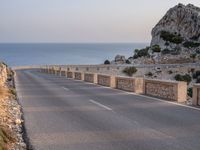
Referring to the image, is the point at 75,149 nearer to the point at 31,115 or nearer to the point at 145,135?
the point at 145,135

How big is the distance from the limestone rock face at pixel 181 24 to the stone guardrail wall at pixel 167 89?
11658cm

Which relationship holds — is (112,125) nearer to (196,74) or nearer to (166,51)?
(196,74)

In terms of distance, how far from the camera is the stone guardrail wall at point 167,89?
1828 cm

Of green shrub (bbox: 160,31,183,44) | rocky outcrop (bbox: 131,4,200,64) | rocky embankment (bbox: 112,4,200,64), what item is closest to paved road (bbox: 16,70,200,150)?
rocky outcrop (bbox: 131,4,200,64)

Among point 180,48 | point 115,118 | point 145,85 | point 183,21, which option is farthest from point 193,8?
point 115,118

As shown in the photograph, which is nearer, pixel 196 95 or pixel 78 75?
pixel 196 95

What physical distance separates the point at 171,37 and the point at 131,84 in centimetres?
11907

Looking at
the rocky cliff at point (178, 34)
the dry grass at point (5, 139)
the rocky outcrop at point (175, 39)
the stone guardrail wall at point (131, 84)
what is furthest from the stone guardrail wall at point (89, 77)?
the rocky cliff at point (178, 34)

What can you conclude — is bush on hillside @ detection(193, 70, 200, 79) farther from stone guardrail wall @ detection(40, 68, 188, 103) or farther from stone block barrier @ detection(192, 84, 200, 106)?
stone block barrier @ detection(192, 84, 200, 106)

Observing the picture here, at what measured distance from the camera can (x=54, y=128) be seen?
11.8 m

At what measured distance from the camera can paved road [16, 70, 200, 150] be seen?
9.64 meters

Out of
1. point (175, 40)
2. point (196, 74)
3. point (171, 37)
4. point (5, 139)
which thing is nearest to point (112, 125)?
point (5, 139)

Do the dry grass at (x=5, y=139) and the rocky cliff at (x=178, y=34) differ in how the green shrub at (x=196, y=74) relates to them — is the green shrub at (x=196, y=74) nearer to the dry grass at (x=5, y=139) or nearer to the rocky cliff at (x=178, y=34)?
the rocky cliff at (x=178, y=34)

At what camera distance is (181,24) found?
143250mm
